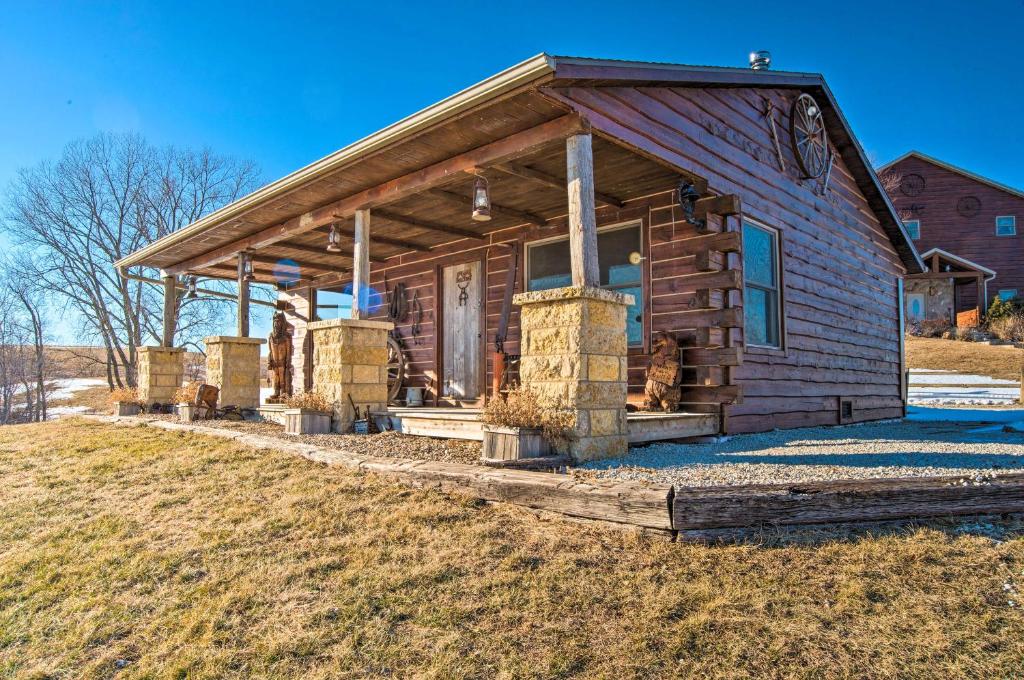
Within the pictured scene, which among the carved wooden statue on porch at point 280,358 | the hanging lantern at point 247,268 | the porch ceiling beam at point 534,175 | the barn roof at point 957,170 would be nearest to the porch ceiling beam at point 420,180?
the hanging lantern at point 247,268

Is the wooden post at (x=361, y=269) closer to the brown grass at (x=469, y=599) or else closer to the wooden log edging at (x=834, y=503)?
the brown grass at (x=469, y=599)

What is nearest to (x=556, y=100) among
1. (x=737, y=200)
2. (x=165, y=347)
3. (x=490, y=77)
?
(x=490, y=77)

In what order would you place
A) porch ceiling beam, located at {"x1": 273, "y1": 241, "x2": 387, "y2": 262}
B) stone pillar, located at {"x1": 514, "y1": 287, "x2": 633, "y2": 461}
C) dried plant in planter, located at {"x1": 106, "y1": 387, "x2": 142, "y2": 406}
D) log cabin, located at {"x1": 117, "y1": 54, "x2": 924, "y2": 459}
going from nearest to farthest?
stone pillar, located at {"x1": 514, "y1": 287, "x2": 633, "y2": 461}
log cabin, located at {"x1": 117, "y1": 54, "x2": 924, "y2": 459}
porch ceiling beam, located at {"x1": 273, "y1": 241, "x2": 387, "y2": 262}
dried plant in planter, located at {"x1": 106, "y1": 387, "x2": 142, "y2": 406}

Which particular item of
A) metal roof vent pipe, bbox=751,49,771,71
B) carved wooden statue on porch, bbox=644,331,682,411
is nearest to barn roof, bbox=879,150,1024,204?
metal roof vent pipe, bbox=751,49,771,71

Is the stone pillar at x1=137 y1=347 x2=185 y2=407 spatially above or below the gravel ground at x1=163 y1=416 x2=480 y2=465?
above

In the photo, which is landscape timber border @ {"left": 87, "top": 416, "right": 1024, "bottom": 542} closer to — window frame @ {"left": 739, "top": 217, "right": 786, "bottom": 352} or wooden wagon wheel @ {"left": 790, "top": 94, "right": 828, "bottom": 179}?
window frame @ {"left": 739, "top": 217, "right": 786, "bottom": 352}

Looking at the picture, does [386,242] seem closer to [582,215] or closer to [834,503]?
[582,215]

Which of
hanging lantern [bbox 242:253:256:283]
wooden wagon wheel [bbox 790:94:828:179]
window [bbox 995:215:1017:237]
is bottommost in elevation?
hanging lantern [bbox 242:253:256:283]

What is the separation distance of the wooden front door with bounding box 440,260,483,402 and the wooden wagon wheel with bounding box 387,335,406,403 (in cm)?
66

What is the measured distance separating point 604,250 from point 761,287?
173 cm

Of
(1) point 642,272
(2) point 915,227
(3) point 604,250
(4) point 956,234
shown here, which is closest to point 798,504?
(1) point 642,272

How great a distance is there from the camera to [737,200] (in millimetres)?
6184

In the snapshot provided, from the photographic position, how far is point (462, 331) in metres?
8.86

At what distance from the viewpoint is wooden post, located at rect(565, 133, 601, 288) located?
434cm
